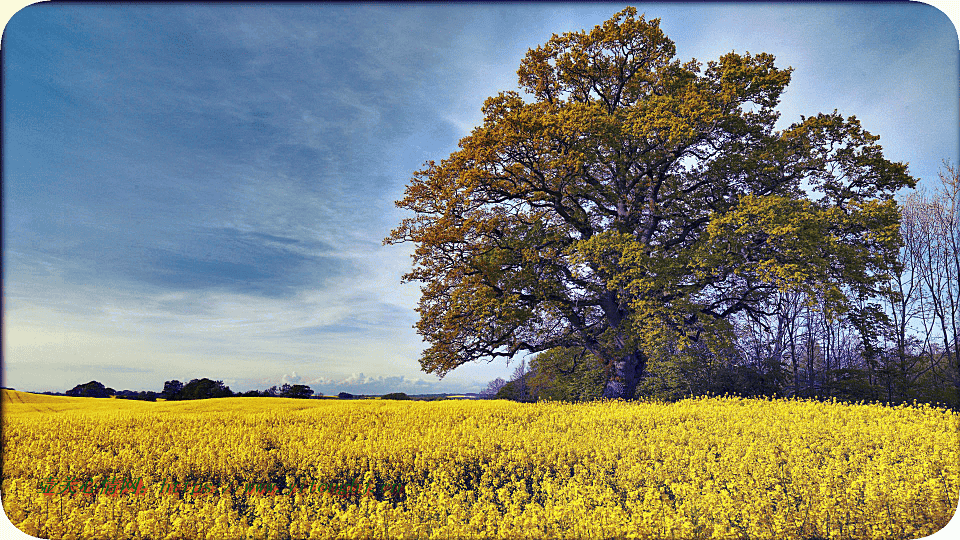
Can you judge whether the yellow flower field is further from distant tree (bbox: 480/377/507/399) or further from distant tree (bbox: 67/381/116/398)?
distant tree (bbox: 480/377/507/399)

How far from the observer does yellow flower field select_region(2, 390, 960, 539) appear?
4.34 m

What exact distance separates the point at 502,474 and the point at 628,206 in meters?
12.6

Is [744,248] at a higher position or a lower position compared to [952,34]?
lower

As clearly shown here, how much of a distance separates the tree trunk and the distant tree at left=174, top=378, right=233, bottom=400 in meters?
12.3

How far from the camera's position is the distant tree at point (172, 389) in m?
15.4

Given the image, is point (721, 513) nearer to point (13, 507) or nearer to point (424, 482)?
point (424, 482)

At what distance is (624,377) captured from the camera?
15672 millimetres

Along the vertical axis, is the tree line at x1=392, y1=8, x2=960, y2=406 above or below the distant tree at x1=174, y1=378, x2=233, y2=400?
above

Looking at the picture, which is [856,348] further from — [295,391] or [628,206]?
[295,391]

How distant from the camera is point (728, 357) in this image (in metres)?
14.8

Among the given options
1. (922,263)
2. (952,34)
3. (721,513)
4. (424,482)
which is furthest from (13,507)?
(922,263)

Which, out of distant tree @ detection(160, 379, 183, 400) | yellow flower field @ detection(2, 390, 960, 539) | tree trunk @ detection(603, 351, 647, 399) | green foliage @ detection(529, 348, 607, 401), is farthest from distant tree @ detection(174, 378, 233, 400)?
tree trunk @ detection(603, 351, 647, 399)

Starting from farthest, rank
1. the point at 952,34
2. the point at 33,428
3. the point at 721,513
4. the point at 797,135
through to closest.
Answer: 1. the point at 797,135
2. the point at 33,428
3. the point at 952,34
4. the point at 721,513

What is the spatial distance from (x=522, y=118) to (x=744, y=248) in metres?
7.29
